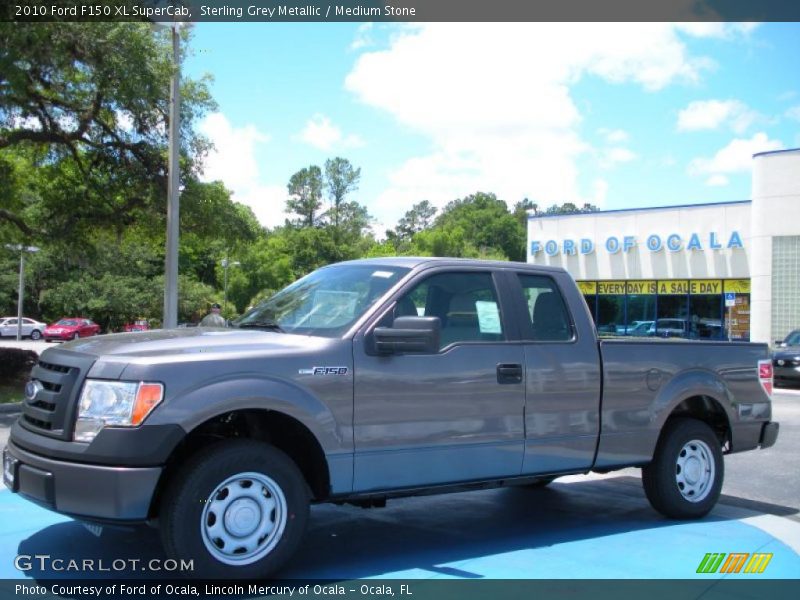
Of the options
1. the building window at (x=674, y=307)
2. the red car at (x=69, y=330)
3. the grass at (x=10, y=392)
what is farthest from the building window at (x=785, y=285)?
the red car at (x=69, y=330)

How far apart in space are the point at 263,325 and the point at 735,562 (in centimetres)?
360

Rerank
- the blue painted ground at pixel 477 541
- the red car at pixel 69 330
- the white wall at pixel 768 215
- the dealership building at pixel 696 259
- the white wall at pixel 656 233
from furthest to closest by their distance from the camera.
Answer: the red car at pixel 69 330 < the white wall at pixel 656 233 < the dealership building at pixel 696 259 < the white wall at pixel 768 215 < the blue painted ground at pixel 477 541

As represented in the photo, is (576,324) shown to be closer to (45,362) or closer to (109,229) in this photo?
(45,362)

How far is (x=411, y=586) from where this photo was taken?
15.9 ft

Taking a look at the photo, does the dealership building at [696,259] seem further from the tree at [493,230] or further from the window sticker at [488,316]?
the tree at [493,230]

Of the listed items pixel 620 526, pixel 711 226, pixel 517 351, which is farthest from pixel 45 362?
pixel 711 226

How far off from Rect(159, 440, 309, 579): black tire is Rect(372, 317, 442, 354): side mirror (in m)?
0.91

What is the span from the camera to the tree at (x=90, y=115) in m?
13.9

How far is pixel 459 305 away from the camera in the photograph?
229 inches

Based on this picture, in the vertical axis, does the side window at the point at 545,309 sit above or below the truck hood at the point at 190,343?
above

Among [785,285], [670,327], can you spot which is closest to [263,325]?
[785,285]

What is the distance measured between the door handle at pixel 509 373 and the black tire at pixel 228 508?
1573 mm

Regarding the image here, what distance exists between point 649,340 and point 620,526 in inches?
58.9

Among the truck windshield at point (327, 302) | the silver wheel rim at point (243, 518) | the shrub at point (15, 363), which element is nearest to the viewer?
the silver wheel rim at point (243, 518)
